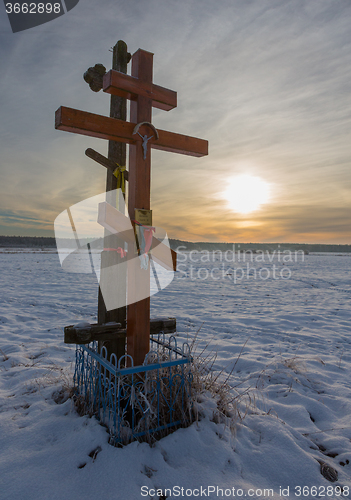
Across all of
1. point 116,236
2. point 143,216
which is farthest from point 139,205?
point 116,236

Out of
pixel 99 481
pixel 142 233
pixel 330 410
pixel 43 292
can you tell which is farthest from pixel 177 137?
pixel 43 292

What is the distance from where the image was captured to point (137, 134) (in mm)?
2729

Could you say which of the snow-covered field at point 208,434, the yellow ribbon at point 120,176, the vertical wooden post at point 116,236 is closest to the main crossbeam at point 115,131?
the yellow ribbon at point 120,176

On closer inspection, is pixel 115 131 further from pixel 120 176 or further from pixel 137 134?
pixel 120 176

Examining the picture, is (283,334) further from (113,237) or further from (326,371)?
(113,237)

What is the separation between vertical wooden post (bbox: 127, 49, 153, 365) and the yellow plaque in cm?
7

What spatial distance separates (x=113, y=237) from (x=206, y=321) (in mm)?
3962

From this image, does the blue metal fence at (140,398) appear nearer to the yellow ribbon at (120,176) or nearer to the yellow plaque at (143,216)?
the yellow plaque at (143,216)

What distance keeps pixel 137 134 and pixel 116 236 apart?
1089mm

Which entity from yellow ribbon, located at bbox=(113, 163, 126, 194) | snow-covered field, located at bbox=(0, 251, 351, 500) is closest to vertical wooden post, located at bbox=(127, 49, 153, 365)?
yellow ribbon, located at bbox=(113, 163, 126, 194)

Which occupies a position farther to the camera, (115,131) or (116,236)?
(116,236)

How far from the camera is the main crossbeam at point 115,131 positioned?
2455 mm

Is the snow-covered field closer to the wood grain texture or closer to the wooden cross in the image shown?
the wooden cross

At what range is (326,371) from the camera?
4.02 metres
